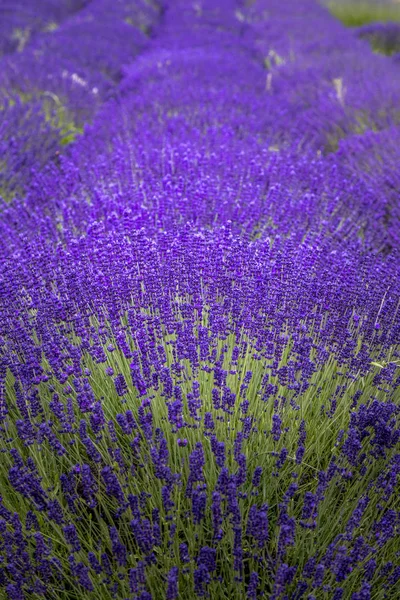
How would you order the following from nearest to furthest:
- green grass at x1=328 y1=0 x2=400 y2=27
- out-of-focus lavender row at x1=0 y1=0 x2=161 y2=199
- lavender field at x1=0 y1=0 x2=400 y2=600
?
lavender field at x1=0 y1=0 x2=400 y2=600 < out-of-focus lavender row at x1=0 y1=0 x2=161 y2=199 < green grass at x1=328 y1=0 x2=400 y2=27

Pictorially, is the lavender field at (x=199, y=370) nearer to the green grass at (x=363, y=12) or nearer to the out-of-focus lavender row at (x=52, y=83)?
the out-of-focus lavender row at (x=52, y=83)

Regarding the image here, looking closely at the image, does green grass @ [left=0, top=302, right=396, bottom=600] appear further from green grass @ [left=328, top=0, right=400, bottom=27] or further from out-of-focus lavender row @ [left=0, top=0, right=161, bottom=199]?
green grass @ [left=328, top=0, right=400, bottom=27]

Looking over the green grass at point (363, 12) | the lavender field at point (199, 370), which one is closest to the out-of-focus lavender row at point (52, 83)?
the lavender field at point (199, 370)

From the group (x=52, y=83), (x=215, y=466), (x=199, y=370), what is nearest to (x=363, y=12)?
(x=52, y=83)

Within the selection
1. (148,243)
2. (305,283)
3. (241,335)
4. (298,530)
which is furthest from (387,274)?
(298,530)

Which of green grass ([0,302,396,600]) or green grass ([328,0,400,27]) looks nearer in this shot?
green grass ([0,302,396,600])

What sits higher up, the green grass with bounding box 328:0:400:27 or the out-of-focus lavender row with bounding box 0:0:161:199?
the green grass with bounding box 328:0:400:27

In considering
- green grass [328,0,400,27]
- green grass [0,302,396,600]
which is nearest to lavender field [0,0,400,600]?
green grass [0,302,396,600]

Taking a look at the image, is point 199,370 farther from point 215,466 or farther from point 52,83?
point 52,83

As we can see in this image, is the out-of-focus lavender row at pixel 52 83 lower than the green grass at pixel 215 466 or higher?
higher

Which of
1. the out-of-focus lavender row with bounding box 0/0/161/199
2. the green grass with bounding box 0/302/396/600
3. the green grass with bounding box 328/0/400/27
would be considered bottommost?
the green grass with bounding box 0/302/396/600
